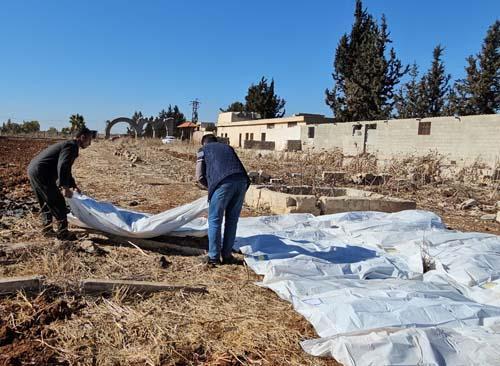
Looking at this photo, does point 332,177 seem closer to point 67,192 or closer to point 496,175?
point 496,175

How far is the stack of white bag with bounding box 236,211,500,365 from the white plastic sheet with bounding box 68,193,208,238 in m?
0.73

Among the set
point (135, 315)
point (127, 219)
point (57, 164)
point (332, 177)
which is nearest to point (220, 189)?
point (127, 219)

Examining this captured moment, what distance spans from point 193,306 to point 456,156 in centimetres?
1592

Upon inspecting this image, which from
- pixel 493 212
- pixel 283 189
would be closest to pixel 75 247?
pixel 283 189

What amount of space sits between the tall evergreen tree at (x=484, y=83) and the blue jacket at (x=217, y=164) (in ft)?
99.4

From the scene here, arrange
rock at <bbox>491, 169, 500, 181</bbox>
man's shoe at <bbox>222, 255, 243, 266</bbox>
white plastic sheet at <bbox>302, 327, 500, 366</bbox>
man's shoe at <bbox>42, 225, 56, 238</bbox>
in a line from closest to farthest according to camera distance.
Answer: white plastic sheet at <bbox>302, 327, 500, 366</bbox>, man's shoe at <bbox>222, 255, 243, 266</bbox>, man's shoe at <bbox>42, 225, 56, 238</bbox>, rock at <bbox>491, 169, 500, 181</bbox>

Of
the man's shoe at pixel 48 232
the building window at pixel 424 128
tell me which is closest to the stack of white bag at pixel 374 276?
the man's shoe at pixel 48 232

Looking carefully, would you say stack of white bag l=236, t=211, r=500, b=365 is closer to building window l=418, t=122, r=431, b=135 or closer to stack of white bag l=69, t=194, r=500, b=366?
stack of white bag l=69, t=194, r=500, b=366

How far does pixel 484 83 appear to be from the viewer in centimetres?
2964

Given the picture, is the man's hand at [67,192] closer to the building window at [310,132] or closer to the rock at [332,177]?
the rock at [332,177]

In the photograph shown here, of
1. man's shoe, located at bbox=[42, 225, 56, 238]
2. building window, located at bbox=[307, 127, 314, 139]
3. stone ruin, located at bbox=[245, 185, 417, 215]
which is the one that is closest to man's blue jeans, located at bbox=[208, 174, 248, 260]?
man's shoe, located at bbox=[42, 225, 56, 238]

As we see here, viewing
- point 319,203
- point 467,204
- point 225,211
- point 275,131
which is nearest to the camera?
point 225,211

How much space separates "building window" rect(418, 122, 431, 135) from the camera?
1811 centimetres

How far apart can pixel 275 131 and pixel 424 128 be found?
781 inches
